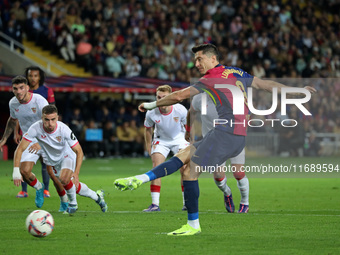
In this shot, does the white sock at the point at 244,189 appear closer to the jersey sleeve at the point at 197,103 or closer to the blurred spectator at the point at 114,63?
the jersey sleeve at the point at 197,103

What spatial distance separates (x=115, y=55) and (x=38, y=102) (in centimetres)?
1517

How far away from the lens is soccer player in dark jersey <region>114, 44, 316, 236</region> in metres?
8.89

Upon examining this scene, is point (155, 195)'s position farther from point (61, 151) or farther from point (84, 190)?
point (61, 151)

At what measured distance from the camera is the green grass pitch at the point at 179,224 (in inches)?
315

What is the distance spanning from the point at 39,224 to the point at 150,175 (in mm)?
1355

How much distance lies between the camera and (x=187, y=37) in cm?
3178

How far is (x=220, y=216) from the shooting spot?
11211mm

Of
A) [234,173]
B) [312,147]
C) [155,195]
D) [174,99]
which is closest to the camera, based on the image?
[174,99]

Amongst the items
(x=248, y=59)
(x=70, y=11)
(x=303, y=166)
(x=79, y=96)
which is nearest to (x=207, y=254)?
(x=303, y=166)

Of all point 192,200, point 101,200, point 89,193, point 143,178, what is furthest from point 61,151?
point 192,200

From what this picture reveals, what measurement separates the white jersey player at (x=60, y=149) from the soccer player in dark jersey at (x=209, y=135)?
2.50 meters

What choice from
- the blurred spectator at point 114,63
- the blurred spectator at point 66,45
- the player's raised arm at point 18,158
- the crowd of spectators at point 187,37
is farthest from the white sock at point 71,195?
the blurred spectator at point 114,63

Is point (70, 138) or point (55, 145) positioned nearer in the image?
point (70, 138)

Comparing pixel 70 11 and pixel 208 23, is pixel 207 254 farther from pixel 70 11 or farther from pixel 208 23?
pixel 208 23
